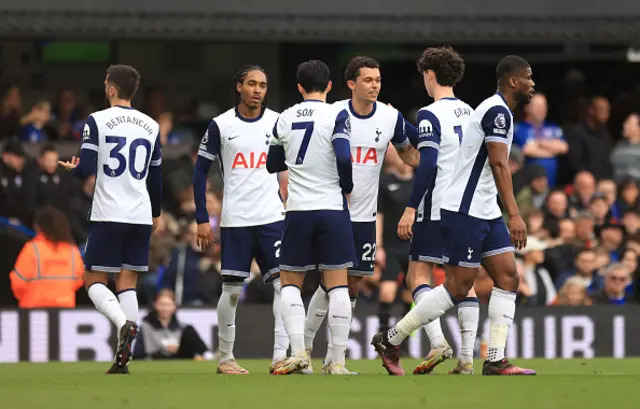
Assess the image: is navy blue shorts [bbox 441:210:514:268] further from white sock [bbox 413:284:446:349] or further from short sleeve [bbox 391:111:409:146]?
short sleeve [bbox 391:111:409:146]

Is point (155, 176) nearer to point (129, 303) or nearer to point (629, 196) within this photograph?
point (129, 303)

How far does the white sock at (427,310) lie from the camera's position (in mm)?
11602

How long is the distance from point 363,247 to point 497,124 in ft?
5.43

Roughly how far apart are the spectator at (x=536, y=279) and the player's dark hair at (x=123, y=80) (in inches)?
264

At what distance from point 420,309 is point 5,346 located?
644 cm

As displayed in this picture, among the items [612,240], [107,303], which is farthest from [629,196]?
[107,303]

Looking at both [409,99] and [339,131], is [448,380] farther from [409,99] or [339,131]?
[409,99]

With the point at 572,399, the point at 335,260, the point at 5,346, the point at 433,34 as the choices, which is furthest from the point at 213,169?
the point at 572,399

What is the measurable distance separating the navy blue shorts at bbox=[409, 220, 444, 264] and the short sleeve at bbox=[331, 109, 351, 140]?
3.71 feet

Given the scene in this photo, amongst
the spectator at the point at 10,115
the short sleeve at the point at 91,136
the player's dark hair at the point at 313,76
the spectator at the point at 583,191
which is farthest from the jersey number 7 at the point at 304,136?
the spectator at the point at 10,115

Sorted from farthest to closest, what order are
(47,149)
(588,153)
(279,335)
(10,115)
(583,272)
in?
(588,153), (10,115), (47,149), (583,272), (279,335)

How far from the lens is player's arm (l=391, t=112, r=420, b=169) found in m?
12.7

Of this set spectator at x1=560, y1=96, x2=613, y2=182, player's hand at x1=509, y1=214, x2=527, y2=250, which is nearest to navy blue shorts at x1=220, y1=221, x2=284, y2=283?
player's hand at x1=509, y1=214, x2=527, y2=250

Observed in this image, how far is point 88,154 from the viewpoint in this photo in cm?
1242
